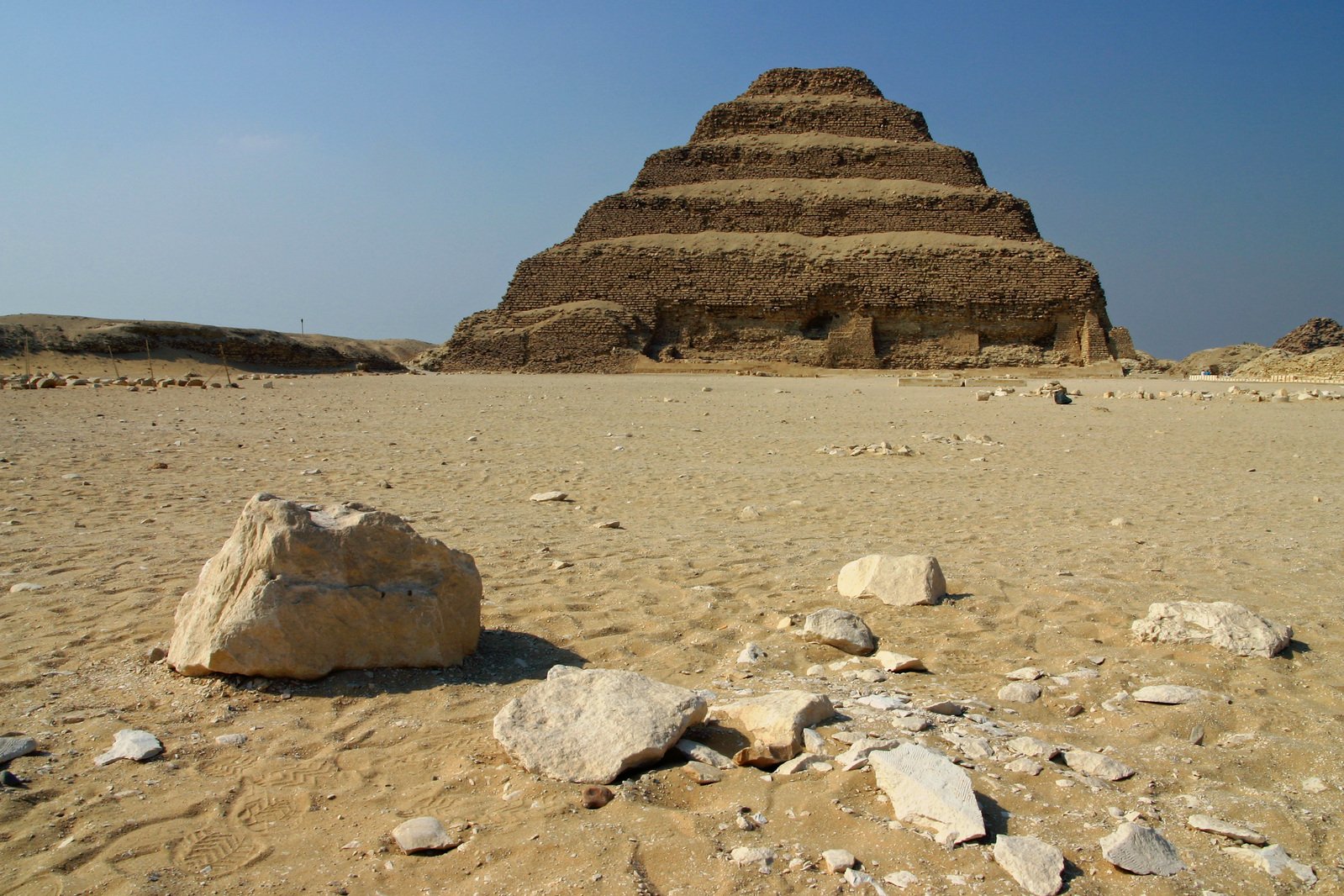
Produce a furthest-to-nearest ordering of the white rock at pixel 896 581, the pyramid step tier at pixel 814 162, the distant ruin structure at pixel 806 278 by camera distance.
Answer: the pyramid step tier at pixel 814 162 → the distant ruin structure at pixel 806 278 → the white rock at pixel 896 581

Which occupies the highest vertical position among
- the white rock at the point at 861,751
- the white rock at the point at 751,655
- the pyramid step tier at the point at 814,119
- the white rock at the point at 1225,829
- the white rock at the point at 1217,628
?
the pyramid step tier at the point at 814,119

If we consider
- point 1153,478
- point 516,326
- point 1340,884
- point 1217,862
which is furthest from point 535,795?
point 516,326

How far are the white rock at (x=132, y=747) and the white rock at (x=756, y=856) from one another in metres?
1.61

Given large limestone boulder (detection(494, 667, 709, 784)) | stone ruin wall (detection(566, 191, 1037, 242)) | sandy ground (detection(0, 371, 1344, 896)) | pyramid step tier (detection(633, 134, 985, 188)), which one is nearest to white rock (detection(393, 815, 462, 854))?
sandy ground (detection(0, 371, 1344, 896))

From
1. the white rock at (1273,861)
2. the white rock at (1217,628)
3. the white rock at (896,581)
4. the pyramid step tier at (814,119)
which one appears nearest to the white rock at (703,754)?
the white rock at (1273,861)

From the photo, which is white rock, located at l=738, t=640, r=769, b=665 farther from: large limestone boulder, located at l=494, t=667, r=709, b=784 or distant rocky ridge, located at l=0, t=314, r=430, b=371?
distant rocky ridge, located at l=0, t=314, r=430, b=371

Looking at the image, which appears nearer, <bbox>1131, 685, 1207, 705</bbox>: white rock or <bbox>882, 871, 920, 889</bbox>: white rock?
<bbox>882, 871, 920, 889</bbox>: white rock

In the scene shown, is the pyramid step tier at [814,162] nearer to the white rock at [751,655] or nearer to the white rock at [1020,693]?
the white rock at [751,655]

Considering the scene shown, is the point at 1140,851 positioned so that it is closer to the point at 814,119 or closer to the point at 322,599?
the point at 322,599

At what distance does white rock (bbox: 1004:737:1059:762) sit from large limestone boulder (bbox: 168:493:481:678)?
1820 mm

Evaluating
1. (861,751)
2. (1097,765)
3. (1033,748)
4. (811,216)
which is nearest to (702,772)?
(861,751)

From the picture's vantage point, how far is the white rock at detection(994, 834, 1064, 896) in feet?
5.38

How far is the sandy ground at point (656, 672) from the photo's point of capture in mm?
1781

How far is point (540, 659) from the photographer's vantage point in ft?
9.77
